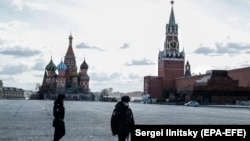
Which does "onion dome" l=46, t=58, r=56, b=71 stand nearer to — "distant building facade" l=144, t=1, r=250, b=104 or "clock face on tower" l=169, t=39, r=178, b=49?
"distant building facade" l=144, t=1, r=250, b=104

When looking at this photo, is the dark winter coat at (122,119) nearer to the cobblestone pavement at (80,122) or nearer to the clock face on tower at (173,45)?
the cobblestone pavement at (80,122)

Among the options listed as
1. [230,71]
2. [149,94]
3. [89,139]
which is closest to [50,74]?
[149,94]

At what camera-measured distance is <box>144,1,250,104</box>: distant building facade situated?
108062 millimetres

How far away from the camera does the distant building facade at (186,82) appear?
108 m

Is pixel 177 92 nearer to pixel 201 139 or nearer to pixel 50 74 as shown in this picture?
pixel 50 74

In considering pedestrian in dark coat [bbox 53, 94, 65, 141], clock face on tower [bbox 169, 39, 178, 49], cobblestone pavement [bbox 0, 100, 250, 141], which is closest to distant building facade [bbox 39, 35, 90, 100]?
clock face on tower [bbox 169, 39, 178, 49]

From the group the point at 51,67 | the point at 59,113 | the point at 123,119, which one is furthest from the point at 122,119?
the point at 51,67

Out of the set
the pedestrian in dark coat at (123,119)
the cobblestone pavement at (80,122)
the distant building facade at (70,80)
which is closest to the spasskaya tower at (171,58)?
the distant building facade at (70,80)

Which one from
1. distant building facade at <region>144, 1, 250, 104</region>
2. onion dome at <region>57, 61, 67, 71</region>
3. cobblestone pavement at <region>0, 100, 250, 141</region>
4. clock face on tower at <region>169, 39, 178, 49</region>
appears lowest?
cobblestone pavement at <region>0, 100, 250, 141</region>

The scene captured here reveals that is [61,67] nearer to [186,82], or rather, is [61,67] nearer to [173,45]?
[173,45]

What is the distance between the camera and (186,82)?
147000 millimetres

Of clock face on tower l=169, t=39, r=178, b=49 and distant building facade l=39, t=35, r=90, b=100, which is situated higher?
clock face on tower l=169, t=39, r=178, b=49

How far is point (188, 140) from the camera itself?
7820 mm

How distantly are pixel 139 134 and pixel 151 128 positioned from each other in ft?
0.62
